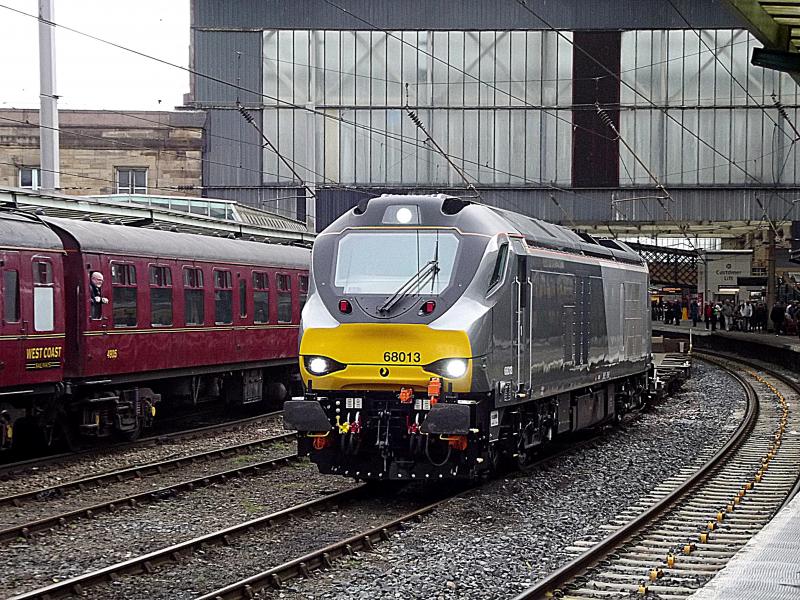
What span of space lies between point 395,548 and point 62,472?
253 inches

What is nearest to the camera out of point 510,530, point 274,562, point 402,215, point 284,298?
point 274,562

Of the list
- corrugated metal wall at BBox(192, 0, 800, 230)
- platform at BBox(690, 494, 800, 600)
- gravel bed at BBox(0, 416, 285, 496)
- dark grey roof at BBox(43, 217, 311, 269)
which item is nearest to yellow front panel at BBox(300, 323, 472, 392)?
platform at BBox(690, 494, 800, 600)

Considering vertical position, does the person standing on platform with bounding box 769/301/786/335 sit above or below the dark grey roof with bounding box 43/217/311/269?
below

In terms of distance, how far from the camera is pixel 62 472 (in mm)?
15648

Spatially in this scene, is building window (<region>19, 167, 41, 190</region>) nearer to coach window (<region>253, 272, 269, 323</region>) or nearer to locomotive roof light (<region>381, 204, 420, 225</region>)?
coach window (<region>253, 272, 269, 323</region>)

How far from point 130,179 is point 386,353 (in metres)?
38.8

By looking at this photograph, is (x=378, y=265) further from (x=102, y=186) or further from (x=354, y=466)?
(x=102, y=186)

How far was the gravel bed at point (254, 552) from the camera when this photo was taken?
9.39 meters

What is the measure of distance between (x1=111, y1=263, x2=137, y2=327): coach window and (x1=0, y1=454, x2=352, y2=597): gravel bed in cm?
395

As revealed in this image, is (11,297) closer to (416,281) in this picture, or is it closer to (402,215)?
(402,215)

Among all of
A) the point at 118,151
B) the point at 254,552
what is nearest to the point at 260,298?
the point at 254,552

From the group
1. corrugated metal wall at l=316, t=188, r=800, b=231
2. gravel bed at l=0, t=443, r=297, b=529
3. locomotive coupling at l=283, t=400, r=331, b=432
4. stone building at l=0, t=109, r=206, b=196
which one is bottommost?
gravel bed at l=0, t=443, r=297, b=529

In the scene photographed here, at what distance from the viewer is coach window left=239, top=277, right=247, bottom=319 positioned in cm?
2172

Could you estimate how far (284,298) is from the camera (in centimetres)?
2373
